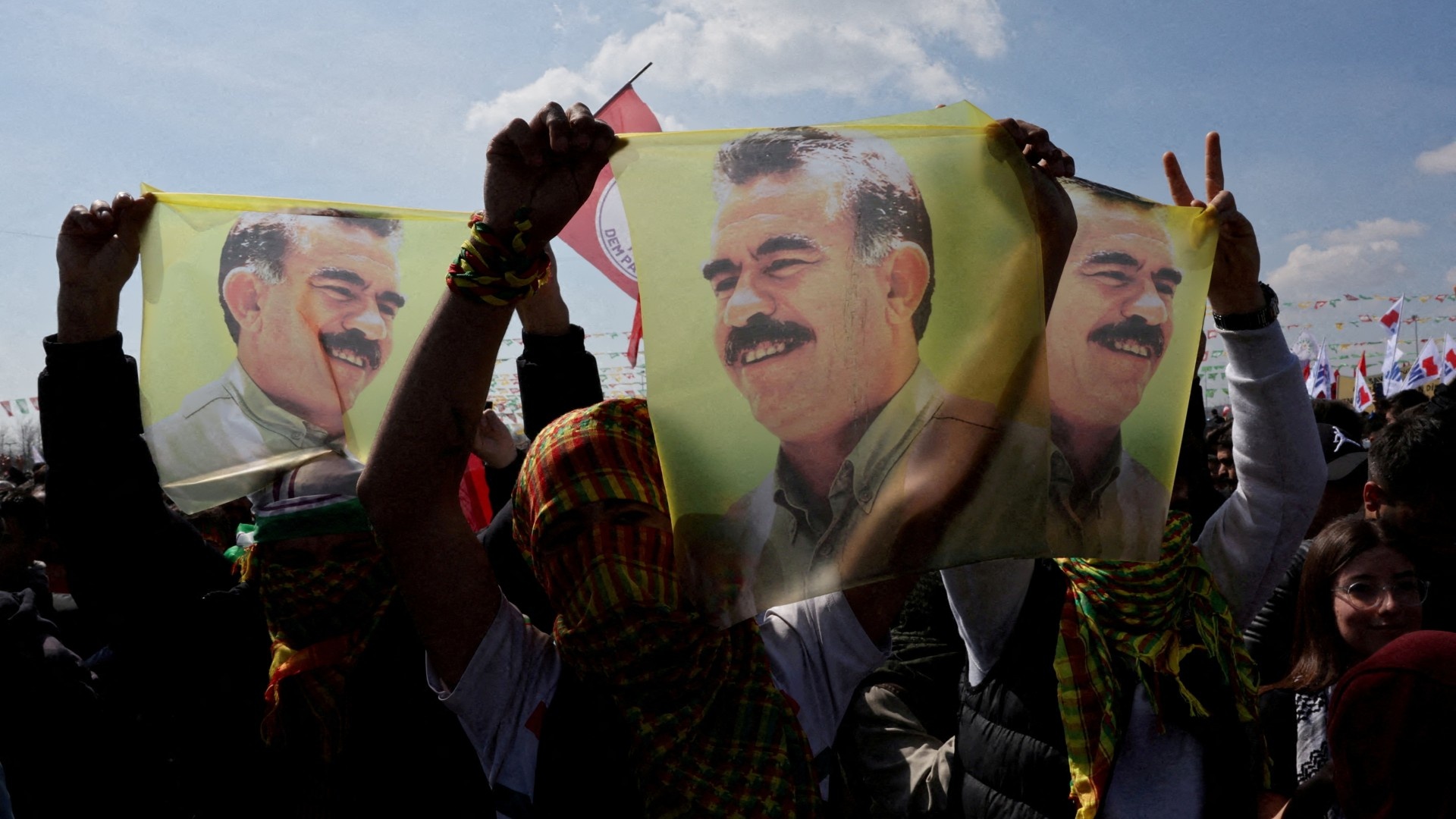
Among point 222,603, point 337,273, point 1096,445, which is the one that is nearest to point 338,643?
point 222,603

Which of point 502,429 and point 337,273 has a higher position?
point 337,273

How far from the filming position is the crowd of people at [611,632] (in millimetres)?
1441

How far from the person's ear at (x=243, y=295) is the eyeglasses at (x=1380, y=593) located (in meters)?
2.72

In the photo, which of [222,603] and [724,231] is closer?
[724,231]

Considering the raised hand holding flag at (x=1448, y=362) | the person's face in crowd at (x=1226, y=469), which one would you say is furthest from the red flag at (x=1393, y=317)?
the person's face in crowd at (x=1226, y=469)

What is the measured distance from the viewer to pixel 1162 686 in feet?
6.16

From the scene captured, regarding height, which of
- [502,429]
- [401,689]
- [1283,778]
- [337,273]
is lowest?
[1283,778]

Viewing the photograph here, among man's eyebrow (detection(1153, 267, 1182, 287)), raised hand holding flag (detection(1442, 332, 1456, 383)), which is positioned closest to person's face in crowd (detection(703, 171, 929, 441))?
man's eyebrow (detection(1153, 267, 1182, 287))

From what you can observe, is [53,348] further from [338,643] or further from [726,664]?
[726,664]

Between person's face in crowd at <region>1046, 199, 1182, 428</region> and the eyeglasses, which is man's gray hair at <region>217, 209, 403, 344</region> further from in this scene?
the eyeglasses

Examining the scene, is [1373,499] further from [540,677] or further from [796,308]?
[540,677]

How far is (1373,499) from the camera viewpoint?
3049 millimetres

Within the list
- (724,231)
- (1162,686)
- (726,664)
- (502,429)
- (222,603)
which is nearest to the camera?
(724,231)

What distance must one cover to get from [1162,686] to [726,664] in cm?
90
